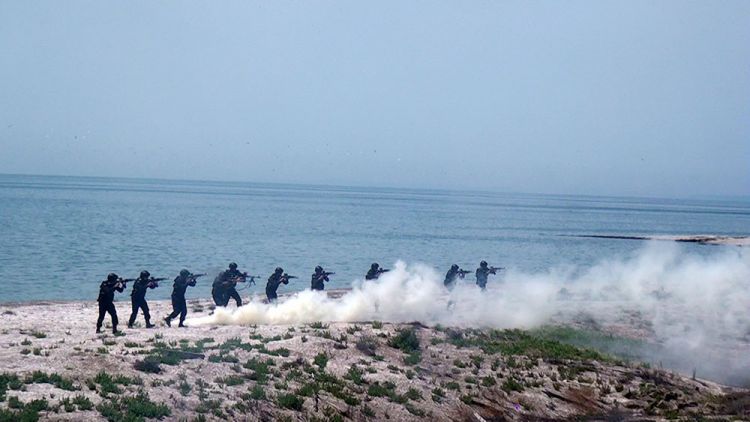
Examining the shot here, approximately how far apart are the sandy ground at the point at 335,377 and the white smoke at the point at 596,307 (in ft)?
10.5

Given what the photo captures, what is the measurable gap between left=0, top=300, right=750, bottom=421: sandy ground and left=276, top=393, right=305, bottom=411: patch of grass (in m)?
0.03

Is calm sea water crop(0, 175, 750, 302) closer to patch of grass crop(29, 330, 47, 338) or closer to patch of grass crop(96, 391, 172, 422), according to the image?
patch of grass crop(29, 330, 47, 338)

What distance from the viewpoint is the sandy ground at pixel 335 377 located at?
2059 centimetres

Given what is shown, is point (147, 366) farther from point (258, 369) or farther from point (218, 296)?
point (218, 296)

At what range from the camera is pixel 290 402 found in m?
21.1

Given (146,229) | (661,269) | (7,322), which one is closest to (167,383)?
(7,322)

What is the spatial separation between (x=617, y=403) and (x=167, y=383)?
1293 cm

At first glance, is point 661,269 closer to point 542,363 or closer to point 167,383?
point 542,363

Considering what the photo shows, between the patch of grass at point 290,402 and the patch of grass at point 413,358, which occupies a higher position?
the patch of grass at point 290,402

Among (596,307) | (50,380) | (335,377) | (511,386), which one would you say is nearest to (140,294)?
(335,377)

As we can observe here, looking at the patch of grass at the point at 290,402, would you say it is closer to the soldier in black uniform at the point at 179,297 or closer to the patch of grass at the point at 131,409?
the patch of grass at the point at 131,409

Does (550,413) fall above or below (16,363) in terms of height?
below

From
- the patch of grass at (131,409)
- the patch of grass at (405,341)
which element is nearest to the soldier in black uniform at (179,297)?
the patch of grass at (405,341)

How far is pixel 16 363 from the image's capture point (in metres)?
21.5
